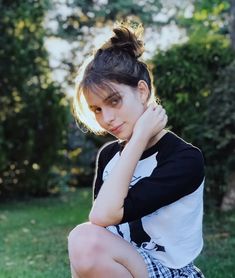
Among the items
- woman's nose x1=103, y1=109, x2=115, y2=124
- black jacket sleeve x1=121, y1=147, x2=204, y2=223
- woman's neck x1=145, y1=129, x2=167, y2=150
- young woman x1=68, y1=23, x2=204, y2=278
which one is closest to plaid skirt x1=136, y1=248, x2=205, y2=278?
young woman x1=68, y1=23, x2=204, y2=278

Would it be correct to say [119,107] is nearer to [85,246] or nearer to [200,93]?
[85,246]

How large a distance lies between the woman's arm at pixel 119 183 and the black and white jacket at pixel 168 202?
0.13 ft

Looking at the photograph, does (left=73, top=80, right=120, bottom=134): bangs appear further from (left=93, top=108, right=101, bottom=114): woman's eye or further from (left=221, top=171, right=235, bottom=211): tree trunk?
(left=221, top=171, right=235, bottom=211): tree trunk

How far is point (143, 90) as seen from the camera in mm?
2506

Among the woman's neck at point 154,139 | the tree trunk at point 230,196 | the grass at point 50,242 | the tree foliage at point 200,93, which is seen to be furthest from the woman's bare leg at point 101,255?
the tree trunk at point 230,196

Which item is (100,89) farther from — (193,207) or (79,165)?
(79,165)

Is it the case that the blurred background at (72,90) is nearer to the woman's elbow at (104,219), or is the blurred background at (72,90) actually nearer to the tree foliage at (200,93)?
the tree foliage at (200,93)

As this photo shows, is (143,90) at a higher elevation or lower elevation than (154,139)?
higher

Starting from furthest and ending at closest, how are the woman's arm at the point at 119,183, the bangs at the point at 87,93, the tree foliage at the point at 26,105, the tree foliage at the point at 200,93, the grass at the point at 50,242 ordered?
the tree foliage at the point at 26,105 → the tree foliage at the point at 200,93 → the grass at the point at 50,242 → the bangs at the point at 87,93 → the woman's arm at the point at 119,183

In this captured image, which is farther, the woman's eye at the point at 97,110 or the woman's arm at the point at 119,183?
the woman's eye at the point at 97,110

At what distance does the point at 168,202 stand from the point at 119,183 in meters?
0.22

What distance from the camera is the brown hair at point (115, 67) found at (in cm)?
246

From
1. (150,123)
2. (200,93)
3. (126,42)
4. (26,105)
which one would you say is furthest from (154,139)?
(26,105)

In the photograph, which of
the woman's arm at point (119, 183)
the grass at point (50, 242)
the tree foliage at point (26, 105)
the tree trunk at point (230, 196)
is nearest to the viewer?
the woman's arm at point (119, 183)
